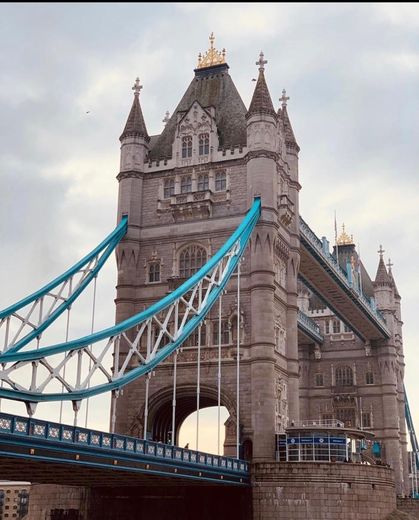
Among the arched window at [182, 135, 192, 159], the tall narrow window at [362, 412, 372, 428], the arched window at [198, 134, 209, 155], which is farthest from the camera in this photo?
the tall narrow window at [362, 412, 372, 428]

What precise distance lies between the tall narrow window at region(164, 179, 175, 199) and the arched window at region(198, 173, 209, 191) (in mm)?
1882

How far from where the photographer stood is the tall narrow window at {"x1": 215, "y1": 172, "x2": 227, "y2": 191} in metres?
50.4

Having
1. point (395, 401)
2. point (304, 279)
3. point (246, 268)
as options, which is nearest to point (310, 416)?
point (395, 401)

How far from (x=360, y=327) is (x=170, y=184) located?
104 ft

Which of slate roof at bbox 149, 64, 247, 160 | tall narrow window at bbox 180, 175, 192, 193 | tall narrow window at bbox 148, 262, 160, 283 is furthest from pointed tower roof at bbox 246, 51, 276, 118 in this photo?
tall narrow window at bbox 148, 262, 160, 283

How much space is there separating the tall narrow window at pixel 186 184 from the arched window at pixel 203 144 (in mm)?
1988

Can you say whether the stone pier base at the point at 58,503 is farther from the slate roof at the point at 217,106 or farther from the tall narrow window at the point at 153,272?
the slate roof at the point at 217,106

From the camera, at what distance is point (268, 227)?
47.7m

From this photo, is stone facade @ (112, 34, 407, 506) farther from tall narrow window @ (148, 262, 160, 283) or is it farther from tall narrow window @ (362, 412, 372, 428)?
tall narrow window @ (362, 412, 372, 428)

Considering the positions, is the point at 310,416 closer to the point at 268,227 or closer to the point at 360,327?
the point at 360,327

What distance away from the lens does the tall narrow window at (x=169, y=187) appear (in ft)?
169

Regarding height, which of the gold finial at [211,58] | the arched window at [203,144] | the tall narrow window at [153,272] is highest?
the gold finial at [211,58]

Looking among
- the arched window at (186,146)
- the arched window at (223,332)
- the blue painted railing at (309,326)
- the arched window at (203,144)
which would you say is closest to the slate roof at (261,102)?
the arched window at (203,144)

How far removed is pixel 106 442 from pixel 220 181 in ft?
82.7
